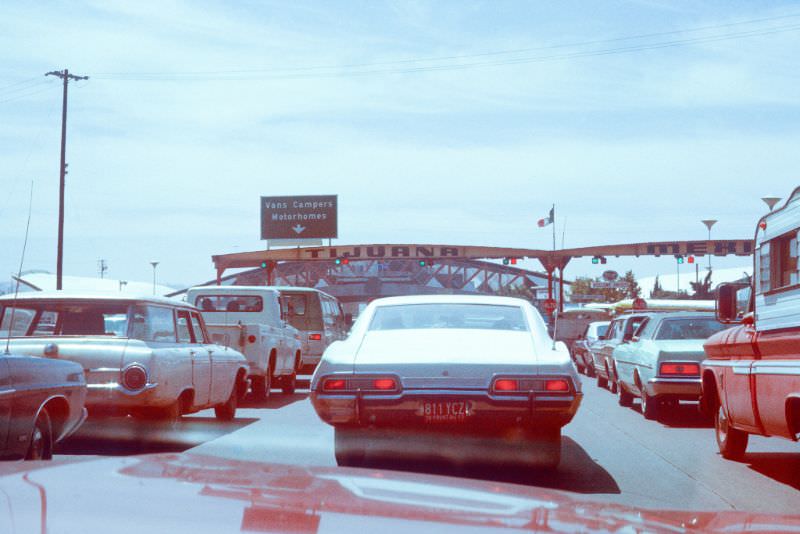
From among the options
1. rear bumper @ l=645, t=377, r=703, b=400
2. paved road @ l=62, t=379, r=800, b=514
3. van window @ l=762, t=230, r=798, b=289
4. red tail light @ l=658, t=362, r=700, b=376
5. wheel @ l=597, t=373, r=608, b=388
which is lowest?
wheel @ l=597, t=373, r=608, b=388

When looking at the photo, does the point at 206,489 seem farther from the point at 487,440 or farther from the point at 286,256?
the point at 286,256

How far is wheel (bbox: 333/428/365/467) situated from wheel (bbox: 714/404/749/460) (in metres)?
3.40

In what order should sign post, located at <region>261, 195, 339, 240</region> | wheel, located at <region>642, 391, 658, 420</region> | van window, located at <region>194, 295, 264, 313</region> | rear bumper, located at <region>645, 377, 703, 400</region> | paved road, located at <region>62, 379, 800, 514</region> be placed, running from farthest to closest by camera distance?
sign post, located at <region>261, 195, 339, 240</region>, van window, located at <region>194, 295, 264, 313</region>, wheel, located at <region>642, 391, 658, 420</region>, rear bumper, located at <region>645, 377, 703, 400</region>, paved road, located at <region>62, 379, 800, 514</region>

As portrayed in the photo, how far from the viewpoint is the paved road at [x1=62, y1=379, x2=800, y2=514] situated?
24.0 ft

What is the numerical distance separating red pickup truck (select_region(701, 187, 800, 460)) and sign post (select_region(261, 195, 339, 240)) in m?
39.6

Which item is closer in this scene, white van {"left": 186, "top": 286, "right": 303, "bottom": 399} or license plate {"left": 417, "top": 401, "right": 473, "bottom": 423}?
license plate {"left": 417, "top": 401, "right": 473, "bottom": 423}

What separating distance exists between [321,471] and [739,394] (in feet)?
18.7

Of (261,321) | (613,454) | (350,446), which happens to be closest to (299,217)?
(261,321)

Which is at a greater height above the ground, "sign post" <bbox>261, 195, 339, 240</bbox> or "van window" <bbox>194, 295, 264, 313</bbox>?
"sign post" <bbox>261, 195, 339, 240</bbox>

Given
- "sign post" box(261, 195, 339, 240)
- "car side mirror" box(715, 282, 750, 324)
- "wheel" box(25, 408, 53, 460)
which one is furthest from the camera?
"sign post" box(261, 195, 339, 240)

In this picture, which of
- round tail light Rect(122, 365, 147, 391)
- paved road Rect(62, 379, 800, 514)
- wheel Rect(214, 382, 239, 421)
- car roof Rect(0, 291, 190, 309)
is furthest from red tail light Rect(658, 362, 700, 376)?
round tail light Rect(122, 365, 147, 391)

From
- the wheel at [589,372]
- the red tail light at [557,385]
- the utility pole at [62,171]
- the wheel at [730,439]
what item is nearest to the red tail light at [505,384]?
the red tail light at [557,385]

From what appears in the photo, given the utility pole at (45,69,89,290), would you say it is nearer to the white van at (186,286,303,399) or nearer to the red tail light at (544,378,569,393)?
the white van at (186,286,303,399)

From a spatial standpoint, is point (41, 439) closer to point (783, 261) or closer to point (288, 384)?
point (783, 261)
